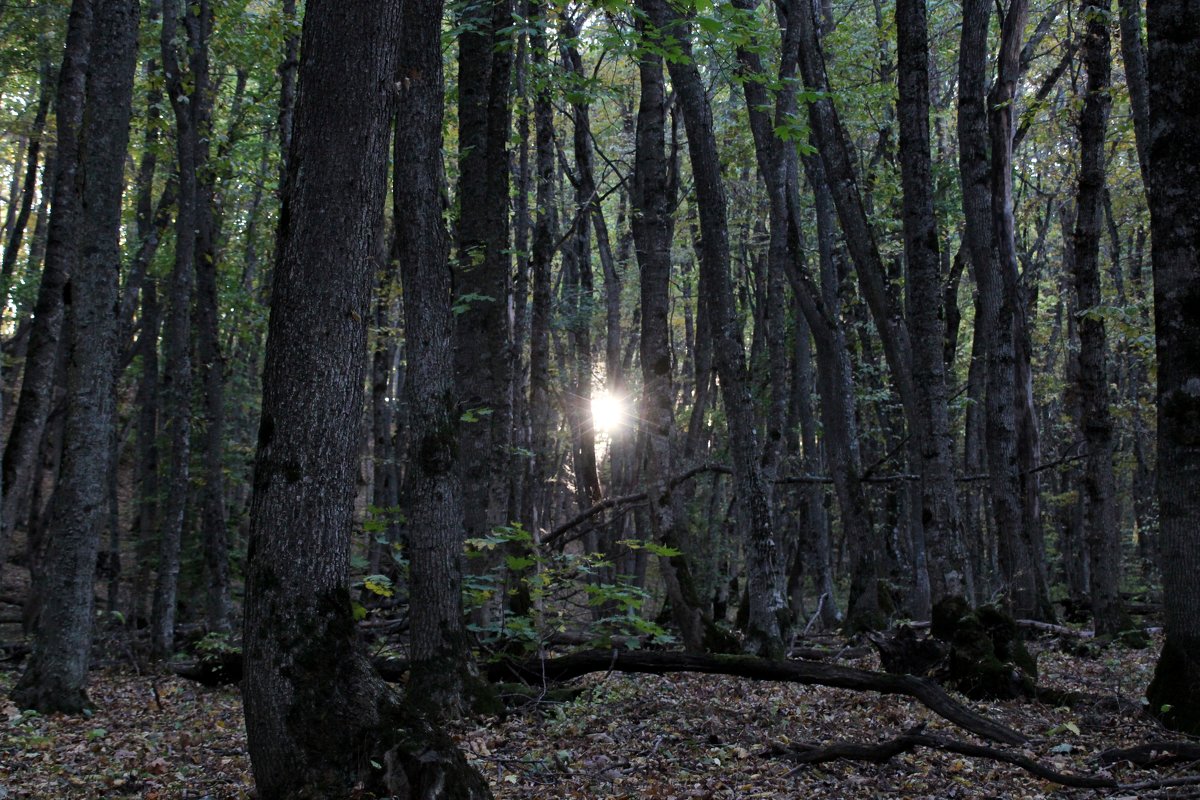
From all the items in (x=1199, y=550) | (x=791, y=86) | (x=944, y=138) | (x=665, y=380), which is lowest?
(x=1199, y=550)

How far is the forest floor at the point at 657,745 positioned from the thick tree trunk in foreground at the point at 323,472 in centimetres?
167

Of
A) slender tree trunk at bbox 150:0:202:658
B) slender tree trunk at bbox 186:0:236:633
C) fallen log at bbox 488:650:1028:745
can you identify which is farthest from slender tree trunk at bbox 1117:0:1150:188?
slender tree trunk at bbox 186:0:236:633

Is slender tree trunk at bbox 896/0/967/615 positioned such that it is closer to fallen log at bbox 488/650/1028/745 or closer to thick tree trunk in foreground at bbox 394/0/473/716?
fallen log at bbox 488/650/1028/745

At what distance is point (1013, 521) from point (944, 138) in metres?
16.0

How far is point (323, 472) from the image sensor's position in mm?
4367

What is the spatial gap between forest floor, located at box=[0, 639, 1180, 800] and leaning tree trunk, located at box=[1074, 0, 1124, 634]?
9.54ft

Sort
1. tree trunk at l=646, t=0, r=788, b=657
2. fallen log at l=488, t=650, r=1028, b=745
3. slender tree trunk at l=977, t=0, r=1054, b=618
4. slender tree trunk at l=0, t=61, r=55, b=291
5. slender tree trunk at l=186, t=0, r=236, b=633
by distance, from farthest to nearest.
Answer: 1. slender tree trunk at l=0, t=61, r=55, b=291
2. slender tree trunk at l=186, t=0, r=236, b=633
3. slender tree trunk at l=977, t=0, r=1054, b=618
4. tree trunk at l=646, t=0, r=788, b=657
5. fallen log at l=488, t=650, r=1028, b=745

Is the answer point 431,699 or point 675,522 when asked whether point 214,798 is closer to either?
point 431,699

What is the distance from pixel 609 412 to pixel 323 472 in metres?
17.7

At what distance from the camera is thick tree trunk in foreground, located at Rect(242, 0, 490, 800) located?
4.27 metres

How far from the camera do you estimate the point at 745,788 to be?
19.4 ft

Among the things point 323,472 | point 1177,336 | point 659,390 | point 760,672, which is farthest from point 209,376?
point 1177,336

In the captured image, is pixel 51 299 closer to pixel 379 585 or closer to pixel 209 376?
pixel 209 376

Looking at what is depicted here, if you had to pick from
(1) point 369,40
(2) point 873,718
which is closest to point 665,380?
(2) point 873,718
